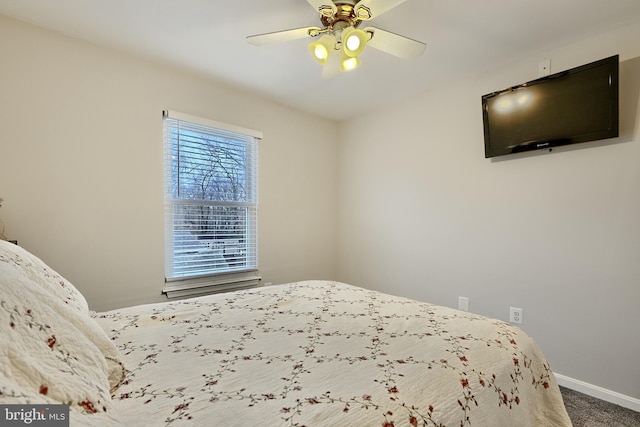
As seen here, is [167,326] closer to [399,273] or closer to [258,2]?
[258,2]

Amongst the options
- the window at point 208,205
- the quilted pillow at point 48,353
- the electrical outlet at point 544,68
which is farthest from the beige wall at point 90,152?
the electrical outlet at point 544,68

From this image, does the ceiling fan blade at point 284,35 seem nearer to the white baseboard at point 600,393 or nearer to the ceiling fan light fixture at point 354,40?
the ceiling fan light fixture at point 354,40

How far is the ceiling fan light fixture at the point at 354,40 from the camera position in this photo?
1.49 m

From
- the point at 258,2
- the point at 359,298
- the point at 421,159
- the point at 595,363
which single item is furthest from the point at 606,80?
the point at 258,2

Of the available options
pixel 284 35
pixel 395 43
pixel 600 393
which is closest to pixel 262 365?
pixel 284 35

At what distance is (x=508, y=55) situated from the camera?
231 centimetres

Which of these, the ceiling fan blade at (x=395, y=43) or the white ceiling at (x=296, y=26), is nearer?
the ceiling fan blade at (x=395, y=43)

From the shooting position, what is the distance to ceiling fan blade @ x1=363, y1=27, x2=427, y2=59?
166cm

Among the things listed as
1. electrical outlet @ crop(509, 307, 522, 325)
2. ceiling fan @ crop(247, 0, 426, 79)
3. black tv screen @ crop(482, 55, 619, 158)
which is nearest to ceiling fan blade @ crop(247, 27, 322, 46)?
ceiling fan @ crop(247, 0, 426, 79)

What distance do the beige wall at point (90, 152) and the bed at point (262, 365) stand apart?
917 millimetres

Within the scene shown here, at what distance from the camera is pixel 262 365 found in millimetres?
1013

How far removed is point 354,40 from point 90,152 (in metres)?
1.96

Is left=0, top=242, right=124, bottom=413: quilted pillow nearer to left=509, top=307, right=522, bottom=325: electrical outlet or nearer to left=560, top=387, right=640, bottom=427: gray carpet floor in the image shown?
left=560, top=387, right=640, bottom=427: gray carpet floor

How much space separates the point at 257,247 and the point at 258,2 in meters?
2.07
